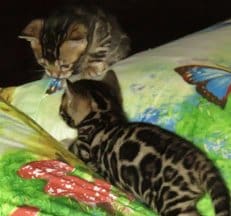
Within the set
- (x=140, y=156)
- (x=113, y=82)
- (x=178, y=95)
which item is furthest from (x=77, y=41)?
(x=140, y=156)

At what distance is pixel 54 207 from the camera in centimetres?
111

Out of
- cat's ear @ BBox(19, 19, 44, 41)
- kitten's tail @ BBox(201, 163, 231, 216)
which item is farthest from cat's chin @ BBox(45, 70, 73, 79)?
Answer: kitten's tail @ BBox(201, 163, 231, 216)

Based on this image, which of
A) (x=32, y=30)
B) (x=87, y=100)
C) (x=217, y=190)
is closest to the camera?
(x=217, y=190)

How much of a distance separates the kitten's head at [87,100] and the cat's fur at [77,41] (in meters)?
0.21

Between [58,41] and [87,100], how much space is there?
28 centimetres

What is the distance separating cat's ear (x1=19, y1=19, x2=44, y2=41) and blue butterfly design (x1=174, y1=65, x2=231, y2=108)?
1.20 feet

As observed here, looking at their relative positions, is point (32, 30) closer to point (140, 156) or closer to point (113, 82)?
point (113, 82)

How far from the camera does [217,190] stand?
1.24 meters

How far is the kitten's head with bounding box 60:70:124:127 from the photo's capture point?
4.93ft

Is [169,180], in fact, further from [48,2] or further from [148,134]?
[48,2]

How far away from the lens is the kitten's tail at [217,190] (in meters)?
1.20

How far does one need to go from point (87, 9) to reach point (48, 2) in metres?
0.11

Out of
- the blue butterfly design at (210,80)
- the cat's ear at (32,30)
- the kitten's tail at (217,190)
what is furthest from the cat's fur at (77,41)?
the kitten's tail at (217,190)

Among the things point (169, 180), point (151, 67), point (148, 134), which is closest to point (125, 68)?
point (151, 67)
